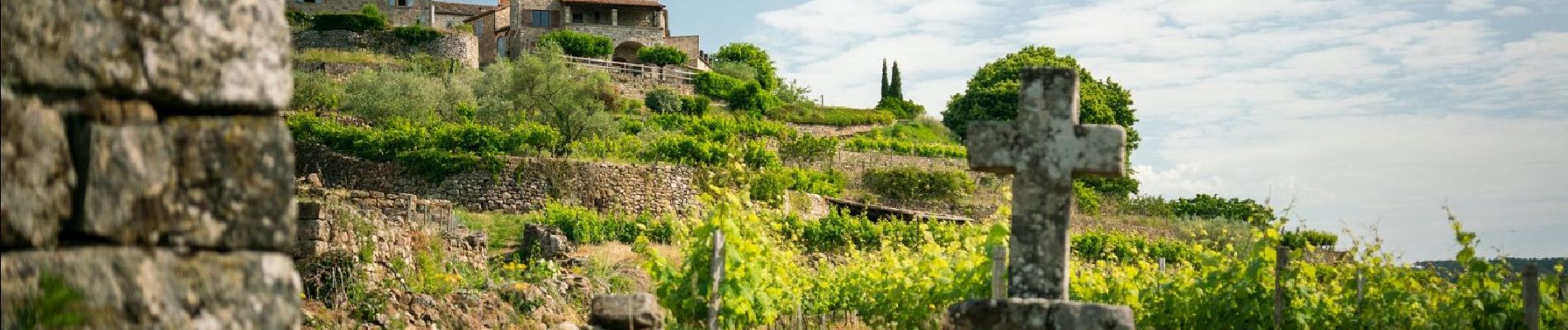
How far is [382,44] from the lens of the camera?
55.8 meters

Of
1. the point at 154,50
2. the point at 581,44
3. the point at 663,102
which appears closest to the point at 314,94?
the point at 663,102

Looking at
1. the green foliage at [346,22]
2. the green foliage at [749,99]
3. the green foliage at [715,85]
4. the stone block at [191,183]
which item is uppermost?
the green foliage at [346,22]

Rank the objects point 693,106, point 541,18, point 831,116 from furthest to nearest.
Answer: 1. point 541,18
2. point 831,116
3. point 693,106

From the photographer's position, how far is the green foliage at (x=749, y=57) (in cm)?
6625

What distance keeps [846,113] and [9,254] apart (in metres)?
54.7

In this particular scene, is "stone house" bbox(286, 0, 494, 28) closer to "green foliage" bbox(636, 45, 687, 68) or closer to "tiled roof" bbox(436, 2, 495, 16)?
"tiled roof" bbox(436, 2, 495, 16)

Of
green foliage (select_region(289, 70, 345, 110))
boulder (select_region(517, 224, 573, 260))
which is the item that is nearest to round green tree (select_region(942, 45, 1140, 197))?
green foliage (select_region(289, 70, 345, 110))

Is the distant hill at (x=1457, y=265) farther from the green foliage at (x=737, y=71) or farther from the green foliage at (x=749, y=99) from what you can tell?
the green foliage at (x=737, y=71)

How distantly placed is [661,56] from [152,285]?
55.8 m

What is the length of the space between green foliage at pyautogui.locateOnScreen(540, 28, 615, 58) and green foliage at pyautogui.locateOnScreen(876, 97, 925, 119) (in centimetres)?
1214

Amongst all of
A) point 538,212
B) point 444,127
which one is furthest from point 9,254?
point 444,127

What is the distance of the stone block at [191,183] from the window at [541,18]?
6055cm

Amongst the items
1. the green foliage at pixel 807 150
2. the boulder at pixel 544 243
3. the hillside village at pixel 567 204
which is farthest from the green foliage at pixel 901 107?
the boulder at pixel 544 243

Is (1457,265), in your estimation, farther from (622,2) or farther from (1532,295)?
(622,2)
